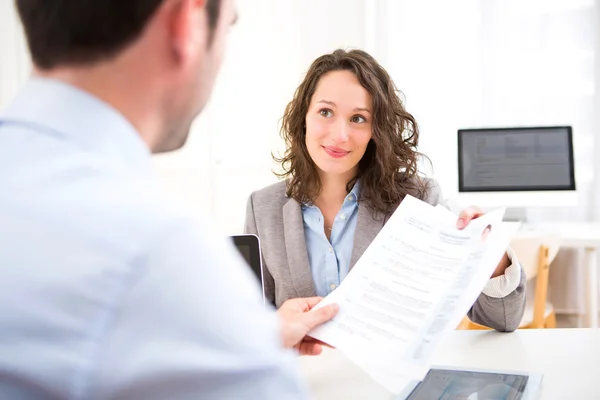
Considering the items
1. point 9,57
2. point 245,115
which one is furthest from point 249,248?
point 9,57

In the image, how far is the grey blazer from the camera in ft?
5.21

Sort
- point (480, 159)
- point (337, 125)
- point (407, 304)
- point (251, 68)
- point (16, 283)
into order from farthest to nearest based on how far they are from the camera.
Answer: point (251, 68)
point (480, 159)
point (337, 125)
point (407, 304)
point (16, 283)

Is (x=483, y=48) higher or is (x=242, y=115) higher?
(x=483, y=48)

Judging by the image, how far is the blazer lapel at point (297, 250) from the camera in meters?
1.58

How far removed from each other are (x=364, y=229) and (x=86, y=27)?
1.25m

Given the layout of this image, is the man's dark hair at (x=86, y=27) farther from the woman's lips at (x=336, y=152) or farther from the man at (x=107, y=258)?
the woman's lips at (x=336, y=152)

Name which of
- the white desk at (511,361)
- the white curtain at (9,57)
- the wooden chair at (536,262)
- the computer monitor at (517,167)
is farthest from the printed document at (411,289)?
the white curtain at (9,57)

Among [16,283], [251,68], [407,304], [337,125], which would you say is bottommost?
[407,304]

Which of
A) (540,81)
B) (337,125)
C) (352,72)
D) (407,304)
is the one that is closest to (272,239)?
(337,125)

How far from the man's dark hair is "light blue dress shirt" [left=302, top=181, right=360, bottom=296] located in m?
1.22

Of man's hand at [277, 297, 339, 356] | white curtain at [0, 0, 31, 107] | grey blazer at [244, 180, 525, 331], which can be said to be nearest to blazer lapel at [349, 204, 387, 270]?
grey blazer at [244, 180, 525, 331]

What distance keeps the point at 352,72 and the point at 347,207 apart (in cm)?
39

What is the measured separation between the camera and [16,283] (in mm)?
356

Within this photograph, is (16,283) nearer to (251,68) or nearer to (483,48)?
(483,48)
